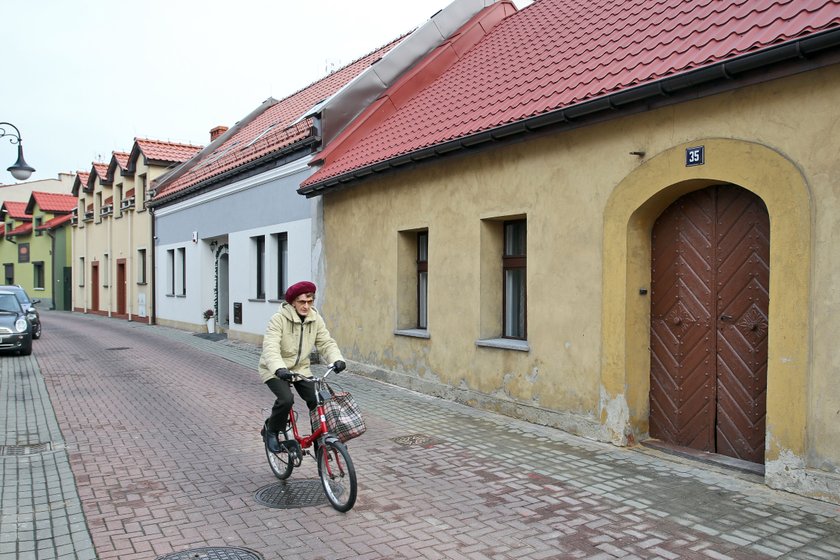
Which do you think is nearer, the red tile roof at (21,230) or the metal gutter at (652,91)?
the metal gutter at (652,91)

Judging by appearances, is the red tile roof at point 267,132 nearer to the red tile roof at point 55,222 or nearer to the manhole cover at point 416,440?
the manhole cover at point 416,440

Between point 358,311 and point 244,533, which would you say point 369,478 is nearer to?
point 244,533

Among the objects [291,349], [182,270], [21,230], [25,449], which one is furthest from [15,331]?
[21,230]

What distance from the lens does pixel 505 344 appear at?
8.74m

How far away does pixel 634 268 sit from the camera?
284 inches

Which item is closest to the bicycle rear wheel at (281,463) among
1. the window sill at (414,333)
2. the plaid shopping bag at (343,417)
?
the plaid shopping bag at (343,417)

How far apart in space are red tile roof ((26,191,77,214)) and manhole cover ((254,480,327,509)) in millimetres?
40500

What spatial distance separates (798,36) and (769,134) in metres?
0.80

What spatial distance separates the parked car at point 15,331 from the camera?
14875mm

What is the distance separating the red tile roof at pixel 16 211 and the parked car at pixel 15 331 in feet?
111

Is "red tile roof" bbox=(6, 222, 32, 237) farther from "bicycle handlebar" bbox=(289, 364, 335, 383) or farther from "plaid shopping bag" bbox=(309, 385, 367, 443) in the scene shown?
"plaid shopping bag" bbox=(309, 385, 367, 443)

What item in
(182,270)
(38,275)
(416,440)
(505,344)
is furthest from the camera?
(38,275)

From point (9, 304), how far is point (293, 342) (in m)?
13.8

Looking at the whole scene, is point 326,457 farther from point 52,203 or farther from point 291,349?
point 52,203
